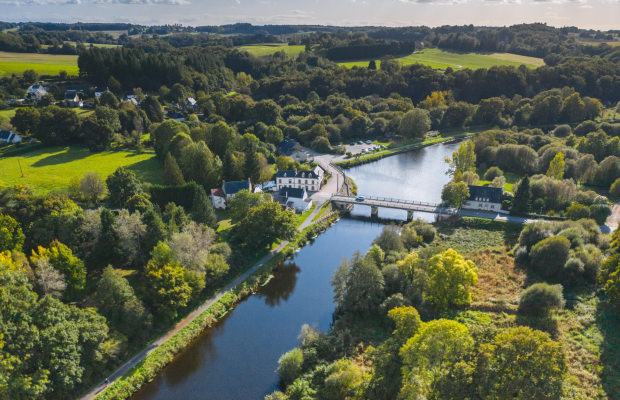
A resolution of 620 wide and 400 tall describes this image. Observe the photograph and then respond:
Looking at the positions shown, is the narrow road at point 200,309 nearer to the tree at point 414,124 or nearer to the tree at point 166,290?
the tree at point 166,290

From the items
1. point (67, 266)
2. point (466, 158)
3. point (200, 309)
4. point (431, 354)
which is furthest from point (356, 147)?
point (431, 354)

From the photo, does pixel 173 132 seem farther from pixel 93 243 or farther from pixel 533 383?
pixel 533 383

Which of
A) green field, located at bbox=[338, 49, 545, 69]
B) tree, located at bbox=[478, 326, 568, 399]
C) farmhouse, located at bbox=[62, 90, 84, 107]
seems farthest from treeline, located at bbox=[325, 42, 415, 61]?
tree, located at bbox=[478, 326, 568, 399]

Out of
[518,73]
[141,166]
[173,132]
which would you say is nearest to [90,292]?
[141,166]

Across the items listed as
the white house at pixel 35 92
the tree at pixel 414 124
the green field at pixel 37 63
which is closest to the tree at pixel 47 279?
the white house at pixel 35 92

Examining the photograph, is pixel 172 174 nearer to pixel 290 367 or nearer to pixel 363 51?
pixel 290 367
